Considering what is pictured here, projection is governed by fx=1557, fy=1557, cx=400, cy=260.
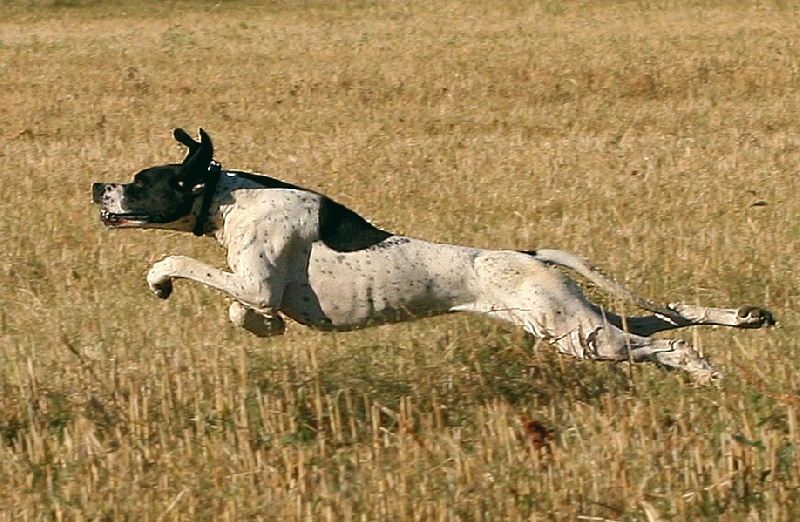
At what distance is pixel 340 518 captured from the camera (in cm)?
468

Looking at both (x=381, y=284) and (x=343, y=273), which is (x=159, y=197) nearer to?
(x=343, y=273)

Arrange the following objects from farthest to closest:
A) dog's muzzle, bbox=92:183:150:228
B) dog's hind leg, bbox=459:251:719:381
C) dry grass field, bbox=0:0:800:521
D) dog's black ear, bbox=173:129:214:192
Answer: dog's muzzle, bbox=92:183:150:228, dog's black ear, bbox=173:129:214:192, dog's hind leg, bbox=459:251:719:381, dry grass field, bbox=0:0:800:521

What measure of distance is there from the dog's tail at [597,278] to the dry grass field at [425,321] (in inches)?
12.3

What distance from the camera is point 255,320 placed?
272 inches

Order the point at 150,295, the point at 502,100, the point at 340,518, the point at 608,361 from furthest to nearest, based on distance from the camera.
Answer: the point at 502,100 → the point at 150,295 → the point at 608,361 → the point at 340,518

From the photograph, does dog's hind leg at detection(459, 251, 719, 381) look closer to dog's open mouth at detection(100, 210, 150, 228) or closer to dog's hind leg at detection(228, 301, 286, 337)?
dog's hind leg at detection(228, 301, 286, 337)

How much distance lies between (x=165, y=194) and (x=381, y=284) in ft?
3.39

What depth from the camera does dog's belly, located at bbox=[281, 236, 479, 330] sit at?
22.0 ft

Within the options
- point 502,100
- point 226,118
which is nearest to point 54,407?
point 226,118

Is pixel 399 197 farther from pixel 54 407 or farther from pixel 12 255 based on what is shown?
pixel 54 407

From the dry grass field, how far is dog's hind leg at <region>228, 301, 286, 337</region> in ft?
0.40

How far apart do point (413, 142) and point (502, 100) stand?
420 centimetres

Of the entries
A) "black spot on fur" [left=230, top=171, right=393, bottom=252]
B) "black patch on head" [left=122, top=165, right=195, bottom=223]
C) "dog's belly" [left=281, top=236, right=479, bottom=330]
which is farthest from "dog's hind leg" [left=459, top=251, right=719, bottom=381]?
"black patch on head" [left=122, top=165, right=195, bottom=223]

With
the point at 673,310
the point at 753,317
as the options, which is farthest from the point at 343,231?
the point at 753,317
